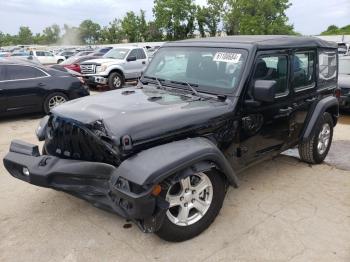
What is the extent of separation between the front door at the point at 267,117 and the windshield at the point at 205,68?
0.22 meters

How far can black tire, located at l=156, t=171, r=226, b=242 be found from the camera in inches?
128

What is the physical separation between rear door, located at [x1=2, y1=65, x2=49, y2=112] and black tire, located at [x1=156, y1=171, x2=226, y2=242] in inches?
257

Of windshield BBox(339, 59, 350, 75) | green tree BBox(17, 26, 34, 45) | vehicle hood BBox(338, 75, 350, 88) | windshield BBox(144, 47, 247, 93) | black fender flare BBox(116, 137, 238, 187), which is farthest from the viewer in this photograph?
→ green tree BBox(17, 26, 34, 45)

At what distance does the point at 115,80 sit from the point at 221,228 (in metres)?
11.5

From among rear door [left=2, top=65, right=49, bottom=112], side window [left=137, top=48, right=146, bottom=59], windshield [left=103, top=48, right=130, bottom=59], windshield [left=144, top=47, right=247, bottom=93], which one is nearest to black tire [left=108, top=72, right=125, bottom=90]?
windshield [left=103, top=48, right=130, bottom=59]

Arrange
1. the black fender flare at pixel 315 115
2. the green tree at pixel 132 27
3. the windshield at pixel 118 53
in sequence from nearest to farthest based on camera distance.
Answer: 1. the black fender flare at pixel 315 115
2. the windshield at pixel 118 53
3. the green tree at pixel 132 27

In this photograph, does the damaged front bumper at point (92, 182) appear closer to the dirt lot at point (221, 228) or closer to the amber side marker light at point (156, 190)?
the amber side marker light at point (156, 190)

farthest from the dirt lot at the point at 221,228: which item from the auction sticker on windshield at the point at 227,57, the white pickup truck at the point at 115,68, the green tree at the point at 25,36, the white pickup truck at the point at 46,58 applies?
the green tree at the point at 25,36

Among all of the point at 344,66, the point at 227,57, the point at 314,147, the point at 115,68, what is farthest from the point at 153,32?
the point at 227,57

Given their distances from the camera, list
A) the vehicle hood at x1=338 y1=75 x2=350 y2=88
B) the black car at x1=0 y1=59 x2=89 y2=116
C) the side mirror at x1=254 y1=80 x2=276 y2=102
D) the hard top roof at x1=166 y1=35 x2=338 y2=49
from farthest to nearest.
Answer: the vehicle hood at x1=338 y1=75 x2=350 y2=88, the black car at x1=0 y1=59 x2=89 y2=116, the hard top roof at x1=166 y1=35 x2=338 y2=49, the side mirror at x1=254 y1=80 x2=276 y2=102

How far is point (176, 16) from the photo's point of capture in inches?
2341

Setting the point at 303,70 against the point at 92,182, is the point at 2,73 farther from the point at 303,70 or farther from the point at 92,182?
the point at 303,70

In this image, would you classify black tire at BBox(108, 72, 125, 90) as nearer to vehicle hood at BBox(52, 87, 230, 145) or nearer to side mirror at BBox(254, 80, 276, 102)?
vehicle hood at BBox(52, 87, 230, 145)

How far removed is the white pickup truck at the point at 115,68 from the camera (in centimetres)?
1412
